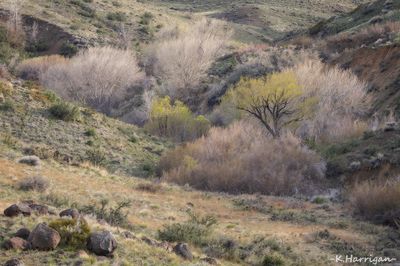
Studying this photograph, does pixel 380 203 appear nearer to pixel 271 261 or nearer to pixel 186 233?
pixel 271 261

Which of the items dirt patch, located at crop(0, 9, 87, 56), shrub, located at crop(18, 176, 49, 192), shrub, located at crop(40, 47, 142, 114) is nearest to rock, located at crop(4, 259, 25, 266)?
shrub, located at crop(18, 176, 49, 192)

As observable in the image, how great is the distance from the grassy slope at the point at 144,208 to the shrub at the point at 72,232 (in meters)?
0.24

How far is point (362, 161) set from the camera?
90.4 feet

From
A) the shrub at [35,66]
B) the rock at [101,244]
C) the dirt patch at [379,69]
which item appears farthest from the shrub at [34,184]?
the shrub at [35,66]

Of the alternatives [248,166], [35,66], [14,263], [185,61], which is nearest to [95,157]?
[248,166]

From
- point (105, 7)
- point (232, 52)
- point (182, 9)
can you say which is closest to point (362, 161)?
point (232, 52)

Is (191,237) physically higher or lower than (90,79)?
higher

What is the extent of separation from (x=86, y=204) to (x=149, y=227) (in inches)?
88.2

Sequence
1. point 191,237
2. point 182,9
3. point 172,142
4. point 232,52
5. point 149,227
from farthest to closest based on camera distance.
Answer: point 182,9 < point 232,52 < point 172,142 < point 149,227 < point 191,237

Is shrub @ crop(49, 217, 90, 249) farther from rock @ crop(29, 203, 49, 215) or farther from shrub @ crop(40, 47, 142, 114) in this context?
shrub @ crop(40, 47, 142, 114)

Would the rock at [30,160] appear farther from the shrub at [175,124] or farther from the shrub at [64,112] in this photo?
the shrub at [175,124]

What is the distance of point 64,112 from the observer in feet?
93.7

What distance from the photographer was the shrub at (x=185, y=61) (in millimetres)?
54406

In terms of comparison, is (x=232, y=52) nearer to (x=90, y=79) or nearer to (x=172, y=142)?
(x=90, y=79)
